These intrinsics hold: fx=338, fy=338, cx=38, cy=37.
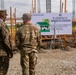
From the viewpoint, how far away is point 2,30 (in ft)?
26.5

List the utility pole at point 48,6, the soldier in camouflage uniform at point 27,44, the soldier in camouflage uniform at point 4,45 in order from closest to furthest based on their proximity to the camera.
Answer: the soldier in camouflage uniform at point 4,45 → the soldier in camouflage uniform at point 27,44 → the utility pole at point 48,6

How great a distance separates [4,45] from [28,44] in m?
0.77

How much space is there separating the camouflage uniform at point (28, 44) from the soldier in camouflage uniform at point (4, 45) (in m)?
0.58

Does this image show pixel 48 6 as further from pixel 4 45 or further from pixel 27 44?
pixel 4 45

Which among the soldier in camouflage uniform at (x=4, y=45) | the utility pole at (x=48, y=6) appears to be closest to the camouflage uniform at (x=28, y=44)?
the soldier in camouflage uniform at (x=4, y=45)

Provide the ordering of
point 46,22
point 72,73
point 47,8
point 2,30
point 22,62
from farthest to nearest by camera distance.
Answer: point 47,8, point 46,22, point 72,73, point 22,62, point 2,30

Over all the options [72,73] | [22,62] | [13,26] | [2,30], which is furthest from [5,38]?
[13,26]

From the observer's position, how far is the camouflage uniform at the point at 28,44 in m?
8.67

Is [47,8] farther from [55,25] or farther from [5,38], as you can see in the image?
[5,38]

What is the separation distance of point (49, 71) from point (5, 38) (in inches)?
166

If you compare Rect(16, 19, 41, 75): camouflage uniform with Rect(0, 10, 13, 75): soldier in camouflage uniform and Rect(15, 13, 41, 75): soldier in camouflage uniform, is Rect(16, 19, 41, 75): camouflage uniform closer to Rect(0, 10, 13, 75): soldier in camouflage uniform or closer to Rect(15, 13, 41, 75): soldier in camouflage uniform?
Rect(15, 13, 41, 75): soldier in camouflage uniform

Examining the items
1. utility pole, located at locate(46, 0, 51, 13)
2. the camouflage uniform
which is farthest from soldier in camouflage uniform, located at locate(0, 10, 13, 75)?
utility pole, located at locate(46, 0, 51, 13)

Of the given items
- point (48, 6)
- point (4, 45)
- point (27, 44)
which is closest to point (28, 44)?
point (27, 44)

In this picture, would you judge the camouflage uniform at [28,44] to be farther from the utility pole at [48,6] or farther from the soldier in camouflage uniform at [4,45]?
the utility pole at [48,6]
